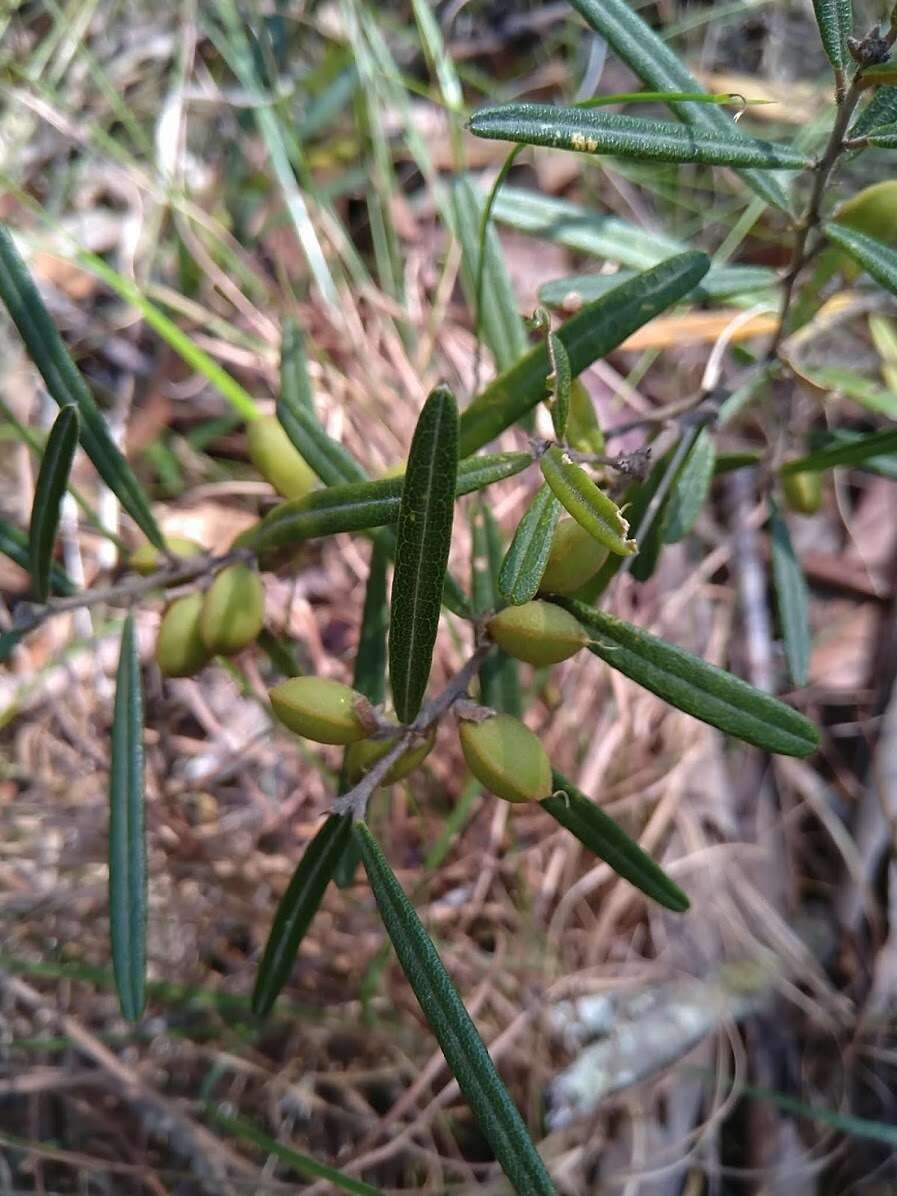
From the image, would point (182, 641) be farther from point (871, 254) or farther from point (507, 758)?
point (871, 254)

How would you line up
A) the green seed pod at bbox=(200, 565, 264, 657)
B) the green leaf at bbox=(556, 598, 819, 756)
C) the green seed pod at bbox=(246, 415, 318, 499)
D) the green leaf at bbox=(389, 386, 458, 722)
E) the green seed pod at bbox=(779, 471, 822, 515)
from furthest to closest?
the green seed pod at bbox=(779, 471, 822, 515), the green seed pod at bbox=(246, 415, 318, 499), the green seed pod at bbox=(200, 565, 264, 657), the green leaf at bbox=(556, 598, 819, 756), the green leaf at bbox=(389, 386, 458, 722)

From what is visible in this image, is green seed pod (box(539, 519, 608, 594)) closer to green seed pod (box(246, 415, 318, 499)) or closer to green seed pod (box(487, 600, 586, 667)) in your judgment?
green seed pod (box(487, 600, 586, 667))

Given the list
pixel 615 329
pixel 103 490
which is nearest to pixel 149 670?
pixel 103 490

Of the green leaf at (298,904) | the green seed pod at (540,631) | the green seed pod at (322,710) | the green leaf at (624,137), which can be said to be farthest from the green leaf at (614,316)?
the green leaf at (298,904)

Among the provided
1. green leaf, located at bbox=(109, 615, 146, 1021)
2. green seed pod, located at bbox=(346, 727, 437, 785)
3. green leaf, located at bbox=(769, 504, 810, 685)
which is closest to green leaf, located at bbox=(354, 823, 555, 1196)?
green seed pod, located at bbox=(346, 727, 437, 785)

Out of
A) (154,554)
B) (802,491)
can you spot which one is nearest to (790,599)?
(802,491)

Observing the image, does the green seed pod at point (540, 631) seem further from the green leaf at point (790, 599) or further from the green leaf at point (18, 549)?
the green leaf at point (18, 549)
